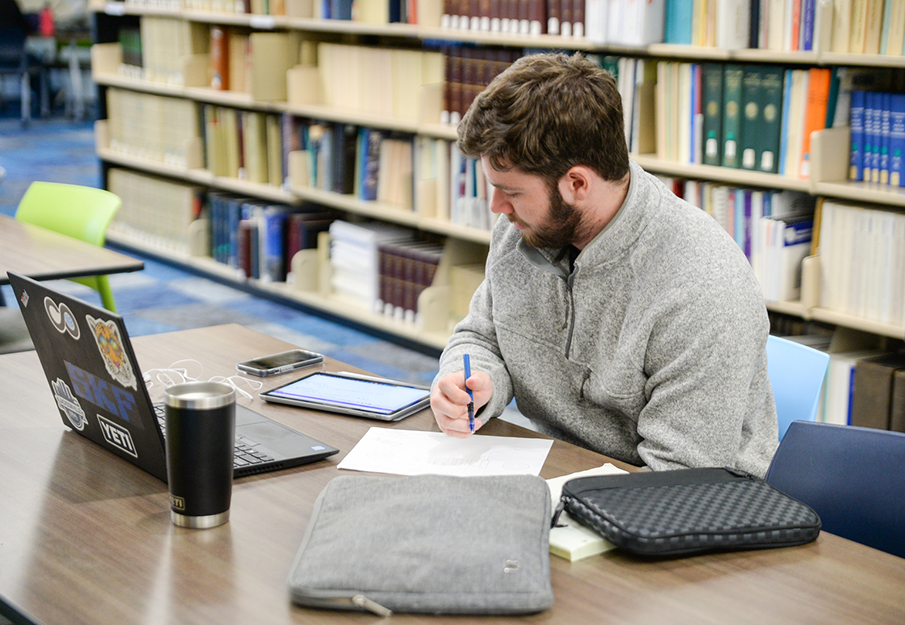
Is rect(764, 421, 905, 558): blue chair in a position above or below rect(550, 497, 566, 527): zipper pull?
below

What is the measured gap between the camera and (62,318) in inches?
52.4

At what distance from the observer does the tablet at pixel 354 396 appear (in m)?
1.57

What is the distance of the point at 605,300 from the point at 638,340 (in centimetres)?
11

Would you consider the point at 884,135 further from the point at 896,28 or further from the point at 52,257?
the point at 52,257

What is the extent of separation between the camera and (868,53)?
103 inches

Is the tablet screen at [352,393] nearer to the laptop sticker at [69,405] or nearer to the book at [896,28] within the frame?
the laptop sticker at [69,405]

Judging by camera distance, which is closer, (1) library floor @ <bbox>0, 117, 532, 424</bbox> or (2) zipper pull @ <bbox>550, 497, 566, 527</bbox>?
(2) zipper pull @ <bbox>550, 497, 566, 527</bbox>

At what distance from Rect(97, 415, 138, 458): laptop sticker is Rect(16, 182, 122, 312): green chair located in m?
1.63

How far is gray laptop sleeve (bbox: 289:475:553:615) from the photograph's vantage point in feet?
3.17

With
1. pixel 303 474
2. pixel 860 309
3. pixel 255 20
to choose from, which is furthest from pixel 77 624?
pixel 255 20

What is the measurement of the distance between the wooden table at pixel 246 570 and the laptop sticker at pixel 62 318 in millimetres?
182

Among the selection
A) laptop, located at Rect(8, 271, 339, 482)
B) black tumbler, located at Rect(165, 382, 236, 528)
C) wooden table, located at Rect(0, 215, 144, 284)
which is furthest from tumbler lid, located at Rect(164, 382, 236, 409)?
wooden table, located at Rect(0, 215, 144, 284)

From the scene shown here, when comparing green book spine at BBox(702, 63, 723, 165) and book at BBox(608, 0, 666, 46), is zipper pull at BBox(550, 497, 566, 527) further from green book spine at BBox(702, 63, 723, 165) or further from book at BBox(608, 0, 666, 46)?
book at BBox(608, 0, 666, 46)

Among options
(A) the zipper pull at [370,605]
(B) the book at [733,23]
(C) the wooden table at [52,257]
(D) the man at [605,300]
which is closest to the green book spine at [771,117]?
(B) the book at [733,23]
